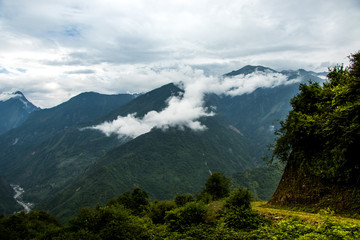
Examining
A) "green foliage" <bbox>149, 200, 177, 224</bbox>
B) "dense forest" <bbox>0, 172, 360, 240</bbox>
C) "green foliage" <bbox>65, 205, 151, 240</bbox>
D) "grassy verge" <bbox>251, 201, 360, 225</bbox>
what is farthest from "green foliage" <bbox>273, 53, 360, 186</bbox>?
"green foliage" <bbox>65, 205, 151, 240</bbox>

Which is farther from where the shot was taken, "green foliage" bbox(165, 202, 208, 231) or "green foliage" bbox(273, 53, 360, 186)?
"green foliage" bbox(165, 202, 208, 231)

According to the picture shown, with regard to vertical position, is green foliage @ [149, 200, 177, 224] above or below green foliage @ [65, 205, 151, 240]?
below

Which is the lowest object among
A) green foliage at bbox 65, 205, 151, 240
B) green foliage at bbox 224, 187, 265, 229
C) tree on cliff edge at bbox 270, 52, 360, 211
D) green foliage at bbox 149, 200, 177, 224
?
green foliage at bbox 149, 200, 177, 224

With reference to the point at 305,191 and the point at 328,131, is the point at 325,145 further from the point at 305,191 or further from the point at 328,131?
the point at 305,191

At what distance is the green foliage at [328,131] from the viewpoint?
52.3 ft

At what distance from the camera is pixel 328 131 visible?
17.5m

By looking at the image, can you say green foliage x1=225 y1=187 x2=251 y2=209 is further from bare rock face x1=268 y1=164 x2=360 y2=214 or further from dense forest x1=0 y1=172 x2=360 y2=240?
bare rock face x1=268 y1=164 x2=360 y2=214

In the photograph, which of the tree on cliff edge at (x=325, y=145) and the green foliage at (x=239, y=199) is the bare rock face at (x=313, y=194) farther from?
the green foliage at (x=239, y=199)

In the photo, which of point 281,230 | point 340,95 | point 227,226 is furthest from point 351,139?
point 227,226

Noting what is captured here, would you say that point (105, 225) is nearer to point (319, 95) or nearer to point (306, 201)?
point (306, 201)

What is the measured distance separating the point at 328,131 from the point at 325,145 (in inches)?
55.6

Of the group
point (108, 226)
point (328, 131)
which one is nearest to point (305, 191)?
point (328, 131)

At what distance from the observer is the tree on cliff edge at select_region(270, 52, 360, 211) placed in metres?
15.9

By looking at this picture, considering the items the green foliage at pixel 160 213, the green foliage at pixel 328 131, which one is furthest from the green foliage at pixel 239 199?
the green foliage at pixel 160 213
